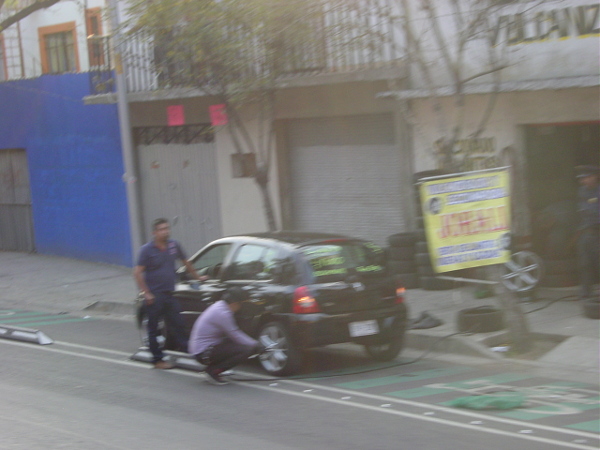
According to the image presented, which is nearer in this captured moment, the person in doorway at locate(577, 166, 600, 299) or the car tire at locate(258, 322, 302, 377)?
the car tire at locate(258, 322, 302, 377)

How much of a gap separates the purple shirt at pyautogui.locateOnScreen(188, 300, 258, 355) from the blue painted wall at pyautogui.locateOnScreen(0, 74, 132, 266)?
37.5 ft

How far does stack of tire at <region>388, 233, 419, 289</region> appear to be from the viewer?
45.6 feet

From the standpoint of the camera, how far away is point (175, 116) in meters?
18.7

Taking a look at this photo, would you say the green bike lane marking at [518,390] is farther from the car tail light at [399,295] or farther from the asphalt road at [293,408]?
the car tail light at [399,295]

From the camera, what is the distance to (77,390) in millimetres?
9031

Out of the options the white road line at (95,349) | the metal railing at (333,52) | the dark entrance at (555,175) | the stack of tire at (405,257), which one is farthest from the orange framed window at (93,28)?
the dark entrance at (555,175)

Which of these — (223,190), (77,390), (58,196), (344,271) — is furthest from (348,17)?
(58,196)

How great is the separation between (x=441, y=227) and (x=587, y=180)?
2454 millimetres

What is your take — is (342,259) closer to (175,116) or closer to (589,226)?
(589,226)

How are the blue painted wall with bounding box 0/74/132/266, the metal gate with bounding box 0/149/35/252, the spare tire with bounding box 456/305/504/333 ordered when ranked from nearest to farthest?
the spare tire with bounding box 456/305/504/333 < the blue painted wall with bounding box 0/74/132/266 < the metal gate with bounding box 0/149/35/252

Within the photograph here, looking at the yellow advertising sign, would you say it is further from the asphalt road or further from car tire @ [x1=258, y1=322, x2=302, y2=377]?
car tire @ [x1=258, y1=322, x2=302, y2=377]

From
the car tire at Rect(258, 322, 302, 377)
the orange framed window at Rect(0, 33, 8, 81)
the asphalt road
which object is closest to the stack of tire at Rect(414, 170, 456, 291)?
the asphalt road

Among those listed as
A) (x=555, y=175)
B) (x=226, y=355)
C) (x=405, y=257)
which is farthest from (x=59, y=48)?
(x=226, y=355)

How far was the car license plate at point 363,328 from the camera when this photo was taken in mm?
9312
